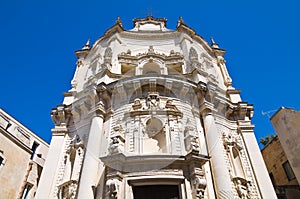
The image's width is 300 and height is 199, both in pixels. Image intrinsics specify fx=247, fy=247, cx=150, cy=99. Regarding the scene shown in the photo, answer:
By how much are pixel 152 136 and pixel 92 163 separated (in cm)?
345

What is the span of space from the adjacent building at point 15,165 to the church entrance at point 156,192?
10.1m

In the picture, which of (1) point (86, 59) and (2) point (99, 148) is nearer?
(2) point (99, 148)

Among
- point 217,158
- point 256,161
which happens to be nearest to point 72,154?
point 217,158

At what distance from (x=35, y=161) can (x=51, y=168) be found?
352 inches

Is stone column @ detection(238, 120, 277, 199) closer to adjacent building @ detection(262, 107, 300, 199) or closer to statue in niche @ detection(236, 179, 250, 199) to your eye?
statue in niche @ detection(236, 179, 250, 199)

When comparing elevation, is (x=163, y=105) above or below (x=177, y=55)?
below

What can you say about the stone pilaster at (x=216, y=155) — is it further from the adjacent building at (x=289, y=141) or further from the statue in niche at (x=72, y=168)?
the statue in niche at (x=72, y=168)

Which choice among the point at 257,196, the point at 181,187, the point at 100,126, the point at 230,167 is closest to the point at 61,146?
the point at 100,126

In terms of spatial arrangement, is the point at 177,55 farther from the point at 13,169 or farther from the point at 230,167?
the point at 13,169

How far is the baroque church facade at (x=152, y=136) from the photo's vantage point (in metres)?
10.8

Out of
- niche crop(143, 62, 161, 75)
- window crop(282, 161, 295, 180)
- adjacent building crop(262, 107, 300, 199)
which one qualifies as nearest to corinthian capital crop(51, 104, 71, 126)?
niche crop(143, 62, 161, 75)

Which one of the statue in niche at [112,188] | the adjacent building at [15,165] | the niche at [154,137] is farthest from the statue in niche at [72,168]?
the adjacent building at [15,165]

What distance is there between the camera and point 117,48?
18766 millimetres

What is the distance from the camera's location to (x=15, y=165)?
1730cm
